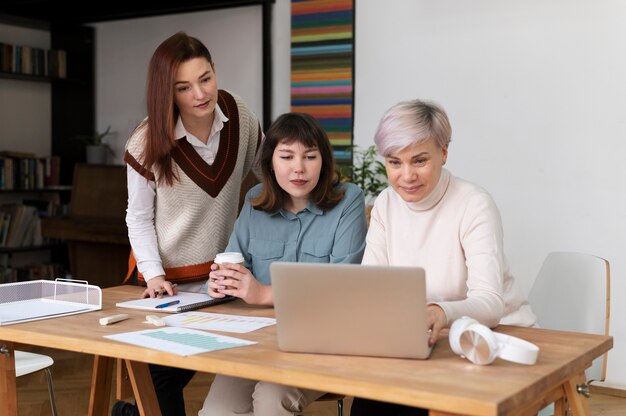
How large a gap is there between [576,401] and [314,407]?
7.14 ft

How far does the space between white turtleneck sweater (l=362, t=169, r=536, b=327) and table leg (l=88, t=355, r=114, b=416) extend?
2.89 feet

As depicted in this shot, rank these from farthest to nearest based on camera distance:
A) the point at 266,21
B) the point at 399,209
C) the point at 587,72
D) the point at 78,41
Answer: the point at 78,41
the point at 266,21
the point at 587,72
the point at 399,209

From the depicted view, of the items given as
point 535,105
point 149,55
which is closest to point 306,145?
point 535,105

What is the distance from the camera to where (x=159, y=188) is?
2.53 m

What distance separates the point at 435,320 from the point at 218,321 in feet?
1.90

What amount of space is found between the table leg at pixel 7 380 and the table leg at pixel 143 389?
32 cm

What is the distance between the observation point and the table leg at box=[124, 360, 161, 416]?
2.07 meters

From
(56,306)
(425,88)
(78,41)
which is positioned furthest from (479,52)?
(78,41)

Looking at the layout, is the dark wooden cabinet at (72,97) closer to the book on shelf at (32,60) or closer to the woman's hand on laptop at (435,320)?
the book on shelf at (32,60)

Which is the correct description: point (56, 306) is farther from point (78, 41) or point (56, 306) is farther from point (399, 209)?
point (78, 41)

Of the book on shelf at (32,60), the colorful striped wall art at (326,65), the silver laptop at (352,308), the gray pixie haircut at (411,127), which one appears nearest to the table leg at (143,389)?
the silver laptop at (352,308)

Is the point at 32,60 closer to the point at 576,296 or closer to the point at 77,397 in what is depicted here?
the point at 77,397

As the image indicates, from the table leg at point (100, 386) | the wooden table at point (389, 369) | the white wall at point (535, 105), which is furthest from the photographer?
the white wall at point (535, 105)

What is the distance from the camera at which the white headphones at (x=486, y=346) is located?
1.55 m
